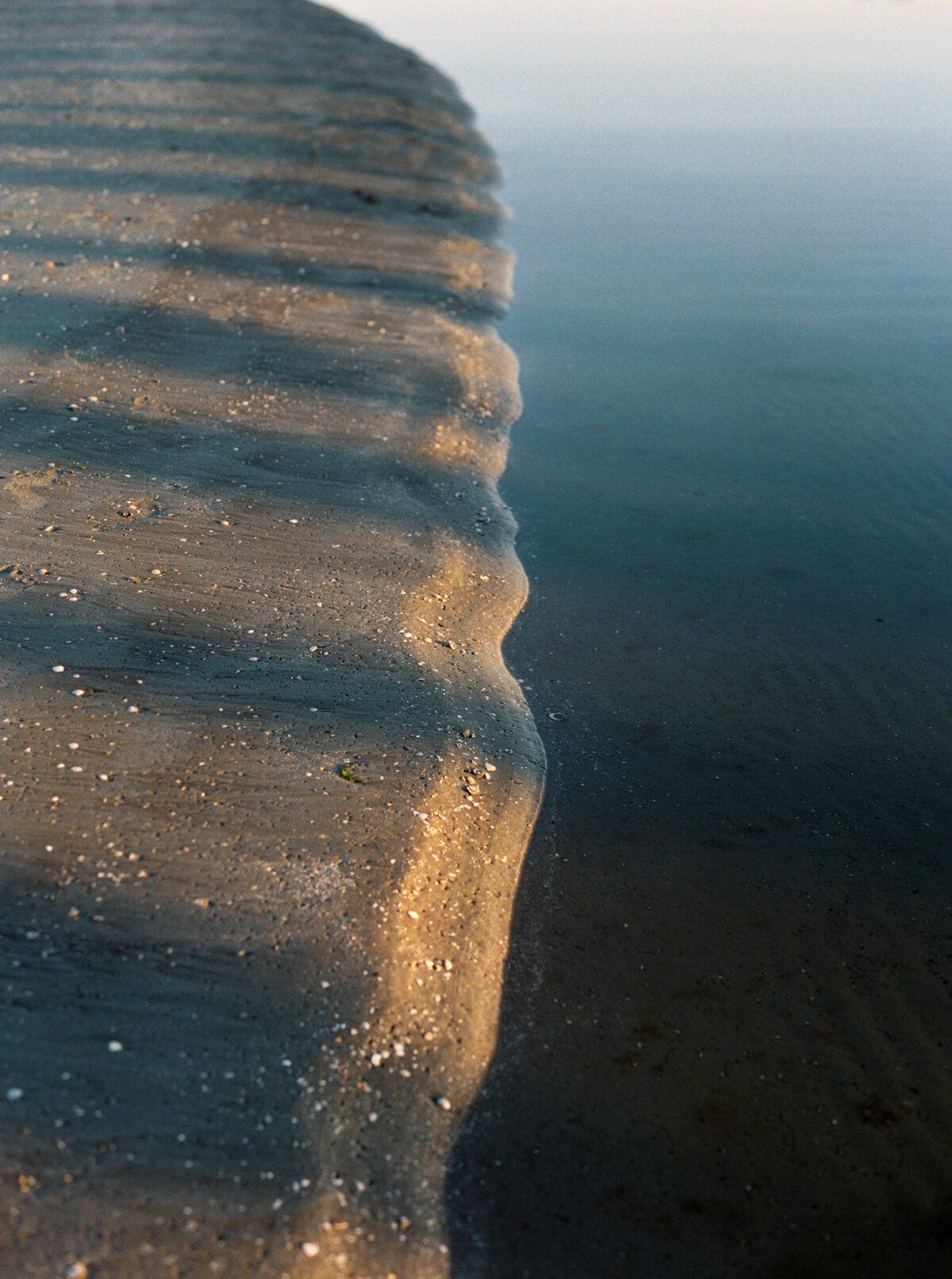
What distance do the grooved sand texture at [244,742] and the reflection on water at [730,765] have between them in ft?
0.86

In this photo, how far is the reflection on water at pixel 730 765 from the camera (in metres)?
2.97

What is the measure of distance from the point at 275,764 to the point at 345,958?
2.64 feet

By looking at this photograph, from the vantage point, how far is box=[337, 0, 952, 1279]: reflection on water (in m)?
2.97

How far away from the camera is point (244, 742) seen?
3.92m

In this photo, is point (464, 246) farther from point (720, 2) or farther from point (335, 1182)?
point (720, 2)

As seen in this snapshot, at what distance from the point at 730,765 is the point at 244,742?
180 centimetres

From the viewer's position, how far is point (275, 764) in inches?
152

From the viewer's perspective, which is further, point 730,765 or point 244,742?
point 730,765

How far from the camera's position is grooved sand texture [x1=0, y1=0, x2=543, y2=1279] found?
9.14 ft

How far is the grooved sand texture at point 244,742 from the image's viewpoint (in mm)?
2785

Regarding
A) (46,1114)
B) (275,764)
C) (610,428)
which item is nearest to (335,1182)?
A: (46,1114)

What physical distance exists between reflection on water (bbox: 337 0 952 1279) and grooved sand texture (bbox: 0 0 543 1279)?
263mm

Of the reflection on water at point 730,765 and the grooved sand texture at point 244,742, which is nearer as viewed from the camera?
the grooved sand texture at point 244,742

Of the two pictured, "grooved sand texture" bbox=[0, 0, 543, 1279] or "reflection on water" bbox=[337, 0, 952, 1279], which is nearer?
"grooved sand texture" bbox=[0, 0, 543, 1279]
